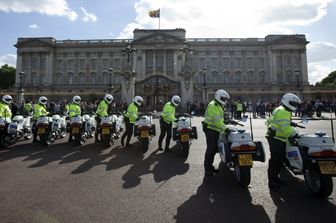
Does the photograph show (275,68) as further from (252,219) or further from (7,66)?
(7,66)

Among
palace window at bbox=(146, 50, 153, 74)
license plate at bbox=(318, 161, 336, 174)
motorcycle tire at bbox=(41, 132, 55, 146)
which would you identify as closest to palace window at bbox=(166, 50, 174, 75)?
palace window at bbox=(146, 50, 153, 74)

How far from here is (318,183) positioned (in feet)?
14.8

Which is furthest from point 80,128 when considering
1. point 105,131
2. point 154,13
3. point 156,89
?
point 154,13

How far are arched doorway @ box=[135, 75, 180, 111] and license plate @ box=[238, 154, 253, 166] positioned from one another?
954 inches

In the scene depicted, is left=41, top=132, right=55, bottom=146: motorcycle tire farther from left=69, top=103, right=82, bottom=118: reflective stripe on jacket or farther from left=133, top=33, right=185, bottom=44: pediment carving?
left=133, top=33, right=185, bottom=44: pediment carving

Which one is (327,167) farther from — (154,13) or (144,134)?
(154,13)

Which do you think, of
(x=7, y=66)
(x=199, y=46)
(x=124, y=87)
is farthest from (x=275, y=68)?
(x=7, y=66)

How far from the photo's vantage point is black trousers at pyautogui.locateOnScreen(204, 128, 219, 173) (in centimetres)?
575

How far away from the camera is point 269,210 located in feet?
12.9

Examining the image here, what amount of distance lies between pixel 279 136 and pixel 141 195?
2730 mm

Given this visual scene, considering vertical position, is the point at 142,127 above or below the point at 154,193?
above

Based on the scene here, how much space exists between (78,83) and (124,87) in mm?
45129

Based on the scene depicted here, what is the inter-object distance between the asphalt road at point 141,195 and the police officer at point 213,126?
38 centimetres

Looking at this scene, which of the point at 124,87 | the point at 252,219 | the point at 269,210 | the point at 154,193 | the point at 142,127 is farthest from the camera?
the point at 124,87
